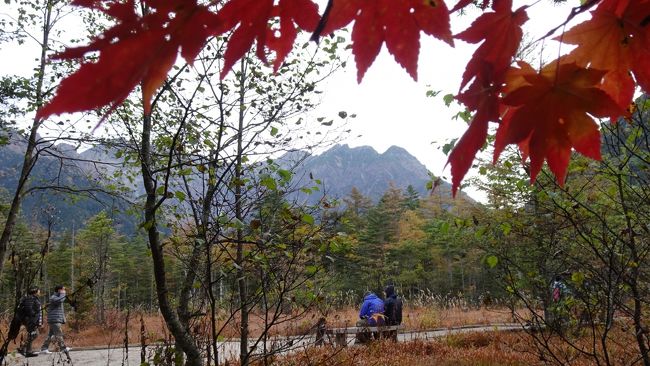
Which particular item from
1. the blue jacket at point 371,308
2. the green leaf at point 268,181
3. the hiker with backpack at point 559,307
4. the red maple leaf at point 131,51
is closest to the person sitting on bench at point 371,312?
the blue jacket at point 371,308

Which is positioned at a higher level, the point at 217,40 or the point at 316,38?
the point at 217,40

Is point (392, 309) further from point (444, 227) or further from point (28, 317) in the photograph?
point (28, 317)

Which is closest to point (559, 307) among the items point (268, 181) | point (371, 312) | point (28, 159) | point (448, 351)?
point (448, 351)

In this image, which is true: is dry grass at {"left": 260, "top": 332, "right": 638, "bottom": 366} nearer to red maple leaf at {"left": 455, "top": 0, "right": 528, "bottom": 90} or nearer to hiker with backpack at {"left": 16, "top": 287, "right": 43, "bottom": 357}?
hiker with backpack at {"left": 16, "top": 287, "right": 43, "bottom": 357}

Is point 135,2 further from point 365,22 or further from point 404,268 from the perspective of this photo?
point 404,268

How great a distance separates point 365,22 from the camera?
2.18 feet

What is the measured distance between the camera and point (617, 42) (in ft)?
2.48

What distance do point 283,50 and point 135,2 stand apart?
0.28m

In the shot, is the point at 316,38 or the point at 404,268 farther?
the point at 404,268

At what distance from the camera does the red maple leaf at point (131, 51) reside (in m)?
0.42

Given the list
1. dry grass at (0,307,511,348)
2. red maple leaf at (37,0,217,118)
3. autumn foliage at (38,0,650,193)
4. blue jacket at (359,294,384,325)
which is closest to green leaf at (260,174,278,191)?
autumn foliage at (38,0,650,193)

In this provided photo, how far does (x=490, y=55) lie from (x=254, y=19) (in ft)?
1.33

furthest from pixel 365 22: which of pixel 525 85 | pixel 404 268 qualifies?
pixel 404 268

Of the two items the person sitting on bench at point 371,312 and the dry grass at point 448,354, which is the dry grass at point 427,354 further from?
Answer: the person sitting on bench at point 371,312
